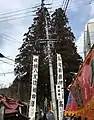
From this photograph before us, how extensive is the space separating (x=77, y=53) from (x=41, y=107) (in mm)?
9570

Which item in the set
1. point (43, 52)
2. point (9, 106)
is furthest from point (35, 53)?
point (9, 106)

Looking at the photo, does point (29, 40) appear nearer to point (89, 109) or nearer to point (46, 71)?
point (46, 71)

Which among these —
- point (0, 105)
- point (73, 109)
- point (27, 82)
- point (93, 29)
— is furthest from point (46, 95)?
point (73, 109)

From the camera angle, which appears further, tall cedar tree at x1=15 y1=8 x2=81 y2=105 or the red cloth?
tall cedar tree at x1=15 y1=8 x2=81 y2=105

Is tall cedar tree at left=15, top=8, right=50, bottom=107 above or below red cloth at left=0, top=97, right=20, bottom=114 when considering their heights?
above

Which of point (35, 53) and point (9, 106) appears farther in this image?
point (35, 53)

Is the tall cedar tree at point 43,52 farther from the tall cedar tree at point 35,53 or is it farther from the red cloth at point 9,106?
the red cloth at point 9,106

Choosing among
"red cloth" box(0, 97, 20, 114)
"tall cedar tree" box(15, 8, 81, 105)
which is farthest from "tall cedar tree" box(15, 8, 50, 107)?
"red cloth" box(0, 97, 20, 114)

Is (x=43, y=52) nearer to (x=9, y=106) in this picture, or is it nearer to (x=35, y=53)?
(x=35, y=53)

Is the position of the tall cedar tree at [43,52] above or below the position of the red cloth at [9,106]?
above

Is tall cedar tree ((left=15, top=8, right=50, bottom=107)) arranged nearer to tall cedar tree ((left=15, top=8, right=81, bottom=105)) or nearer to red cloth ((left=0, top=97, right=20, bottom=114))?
tall cedar tree ((left=15, top=8, right=81, bottom=105))

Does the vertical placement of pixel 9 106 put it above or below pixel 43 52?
below

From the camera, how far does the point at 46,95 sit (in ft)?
142

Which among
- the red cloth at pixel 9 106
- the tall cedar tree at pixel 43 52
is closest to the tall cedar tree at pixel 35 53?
the tall cedar tree at pixel 43 52
